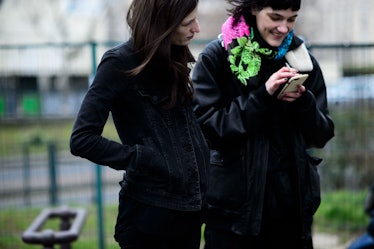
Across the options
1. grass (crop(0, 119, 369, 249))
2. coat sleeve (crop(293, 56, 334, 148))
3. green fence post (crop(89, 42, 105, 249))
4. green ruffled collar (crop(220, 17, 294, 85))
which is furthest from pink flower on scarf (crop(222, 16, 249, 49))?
grass (crop(0, 119, 369, 249))

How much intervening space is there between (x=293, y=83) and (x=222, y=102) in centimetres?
37

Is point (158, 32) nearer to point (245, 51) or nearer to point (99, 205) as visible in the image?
point (245, 51)

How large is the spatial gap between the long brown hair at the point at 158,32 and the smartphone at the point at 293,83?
19.6 inches

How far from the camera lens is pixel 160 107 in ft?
7.01

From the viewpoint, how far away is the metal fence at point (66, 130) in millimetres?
5387

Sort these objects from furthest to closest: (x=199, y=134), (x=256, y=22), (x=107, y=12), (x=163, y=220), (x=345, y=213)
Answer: (x=107, y=12) → (x=345, y=213) → (x=256, y=22) → (x=199, y=134) → (x=163, y=220)

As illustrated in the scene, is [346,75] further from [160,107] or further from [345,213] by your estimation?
[160,107]

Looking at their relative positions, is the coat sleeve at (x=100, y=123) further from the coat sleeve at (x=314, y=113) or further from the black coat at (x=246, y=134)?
the coat sleeve at (x=314, y=113)

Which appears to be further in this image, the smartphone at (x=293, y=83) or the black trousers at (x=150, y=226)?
the smartphone at (x=293, y=83)

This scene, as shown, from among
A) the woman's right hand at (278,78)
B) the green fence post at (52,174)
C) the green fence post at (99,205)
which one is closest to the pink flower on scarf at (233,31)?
the woman's right hand at (278,78)

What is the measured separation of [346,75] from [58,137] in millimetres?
2907

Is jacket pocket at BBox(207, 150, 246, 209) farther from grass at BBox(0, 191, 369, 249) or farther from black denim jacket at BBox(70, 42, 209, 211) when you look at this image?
grass at BBox(0, 191, 369, 249)

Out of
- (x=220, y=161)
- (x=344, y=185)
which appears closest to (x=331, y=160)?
(x=344, y=185)

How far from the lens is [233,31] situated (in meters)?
2.62
